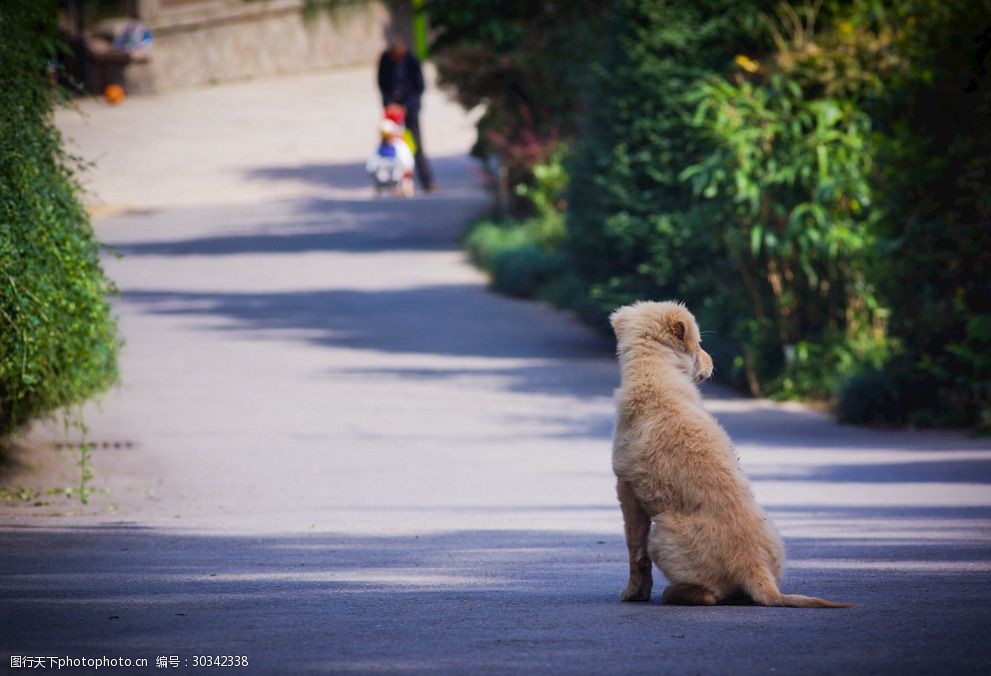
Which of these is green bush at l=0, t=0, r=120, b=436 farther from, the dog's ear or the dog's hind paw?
the dog's hind paw

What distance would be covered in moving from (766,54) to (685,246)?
7.93 ft

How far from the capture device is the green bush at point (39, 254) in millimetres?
9195

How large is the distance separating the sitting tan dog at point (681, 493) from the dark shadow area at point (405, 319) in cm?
1230

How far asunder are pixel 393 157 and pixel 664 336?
2321cm

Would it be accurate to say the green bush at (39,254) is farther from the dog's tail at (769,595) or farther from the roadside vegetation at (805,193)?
the roadside vegetation at (805,193)

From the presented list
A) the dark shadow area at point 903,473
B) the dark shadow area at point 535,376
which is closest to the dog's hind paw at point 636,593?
the dark shadow area at point 903,473

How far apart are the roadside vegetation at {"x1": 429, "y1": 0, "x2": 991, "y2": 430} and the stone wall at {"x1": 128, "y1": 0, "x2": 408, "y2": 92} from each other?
33025 millimetres

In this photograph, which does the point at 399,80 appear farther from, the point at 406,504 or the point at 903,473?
the point at 406,504

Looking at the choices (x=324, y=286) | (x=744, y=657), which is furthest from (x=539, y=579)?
(x=324, y=286)

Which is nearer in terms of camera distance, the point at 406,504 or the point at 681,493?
the point at 681,493

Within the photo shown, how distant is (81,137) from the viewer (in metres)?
42.8

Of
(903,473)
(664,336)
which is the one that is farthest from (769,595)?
(903,473)

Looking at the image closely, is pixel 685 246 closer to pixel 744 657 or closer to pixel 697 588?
pixel 697 588

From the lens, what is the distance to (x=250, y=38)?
52906 millimetres
